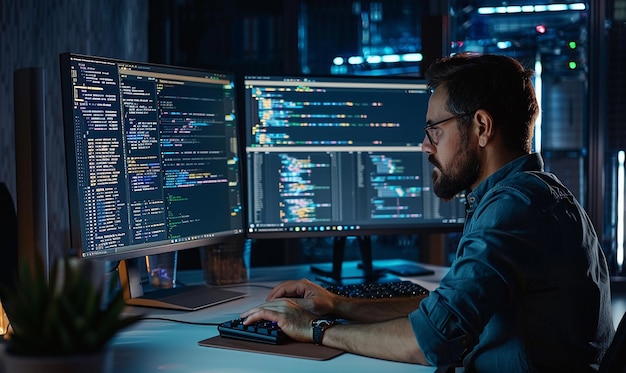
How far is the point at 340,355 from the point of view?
1345mm

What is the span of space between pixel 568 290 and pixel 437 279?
32.6 inches

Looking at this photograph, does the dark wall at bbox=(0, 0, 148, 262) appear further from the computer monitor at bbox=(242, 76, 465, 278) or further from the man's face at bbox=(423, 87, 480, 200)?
the man's face at bbox=(423, 87, 480, 200)

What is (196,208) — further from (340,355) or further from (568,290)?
(568,290)

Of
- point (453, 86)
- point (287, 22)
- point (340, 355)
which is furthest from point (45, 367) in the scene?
point (287, 22)

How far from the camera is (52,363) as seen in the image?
791mm

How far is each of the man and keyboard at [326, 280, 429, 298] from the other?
0.90ft

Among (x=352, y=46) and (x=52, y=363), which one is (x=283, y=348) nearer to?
(x=52, y=363)

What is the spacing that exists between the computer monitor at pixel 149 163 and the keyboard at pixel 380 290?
0.28 m

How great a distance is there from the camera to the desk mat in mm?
1333

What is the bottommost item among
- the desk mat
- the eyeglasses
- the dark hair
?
the desk mat

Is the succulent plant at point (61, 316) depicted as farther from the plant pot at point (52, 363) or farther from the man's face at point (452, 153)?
the man's face at point (452, 153)

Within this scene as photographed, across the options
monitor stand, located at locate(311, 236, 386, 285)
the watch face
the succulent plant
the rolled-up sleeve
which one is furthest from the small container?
the succulent plant

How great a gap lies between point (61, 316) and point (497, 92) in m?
0.96

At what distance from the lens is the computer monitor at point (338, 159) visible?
2008mm
